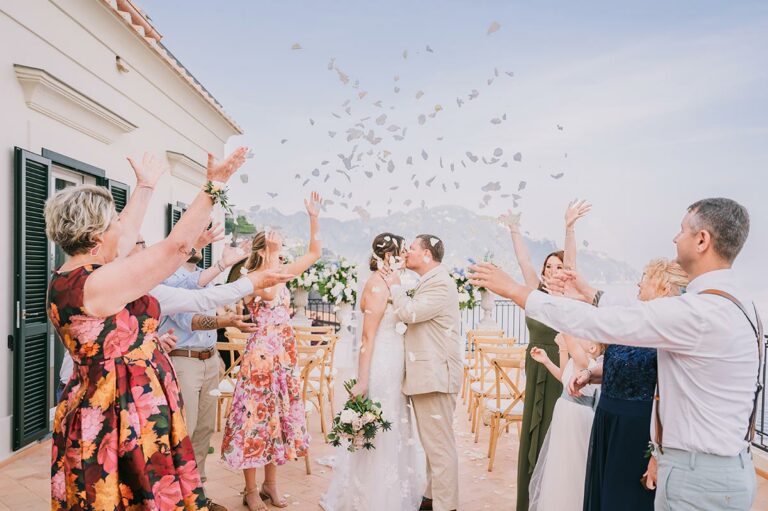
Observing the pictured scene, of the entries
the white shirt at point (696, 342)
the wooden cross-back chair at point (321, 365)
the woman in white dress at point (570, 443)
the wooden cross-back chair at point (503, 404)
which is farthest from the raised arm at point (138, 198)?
the wooden cross-back chair at point (503, 404)

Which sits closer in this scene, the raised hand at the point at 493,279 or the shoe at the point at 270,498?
the raised hand at the point at 493,279

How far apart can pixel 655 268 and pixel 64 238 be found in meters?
2.58

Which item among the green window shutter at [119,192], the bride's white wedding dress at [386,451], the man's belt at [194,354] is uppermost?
the green window shutter at [119,192]

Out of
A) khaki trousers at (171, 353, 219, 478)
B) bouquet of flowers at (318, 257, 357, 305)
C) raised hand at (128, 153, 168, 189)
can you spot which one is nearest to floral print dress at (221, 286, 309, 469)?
khaki trousers at (171, 353, 219, 478)

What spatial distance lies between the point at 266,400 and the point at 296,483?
119 cm

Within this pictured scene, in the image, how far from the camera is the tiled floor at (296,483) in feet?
14.3

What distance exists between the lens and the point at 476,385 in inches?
261

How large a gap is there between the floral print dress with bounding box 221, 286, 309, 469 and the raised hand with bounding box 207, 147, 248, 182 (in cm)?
188

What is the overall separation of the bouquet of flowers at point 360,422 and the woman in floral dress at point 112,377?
1757mm

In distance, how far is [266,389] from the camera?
401 centimetres

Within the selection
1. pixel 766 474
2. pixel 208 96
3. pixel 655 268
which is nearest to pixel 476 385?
pixel 766 474

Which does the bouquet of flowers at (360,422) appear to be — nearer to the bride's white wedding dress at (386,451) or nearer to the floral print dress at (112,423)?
the bride's white wedding dress at (386,451)

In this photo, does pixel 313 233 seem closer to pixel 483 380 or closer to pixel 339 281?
pixel 483 380

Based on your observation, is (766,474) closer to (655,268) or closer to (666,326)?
(655,268)
